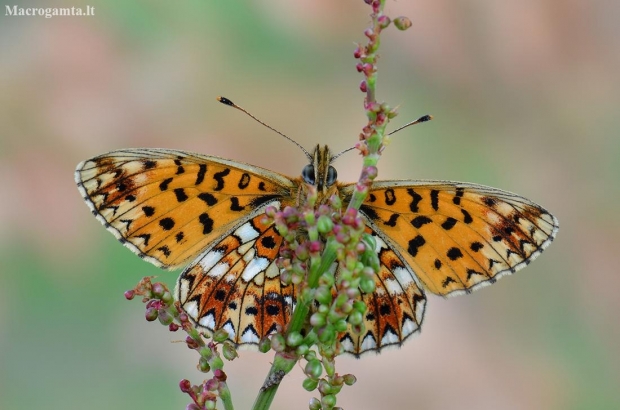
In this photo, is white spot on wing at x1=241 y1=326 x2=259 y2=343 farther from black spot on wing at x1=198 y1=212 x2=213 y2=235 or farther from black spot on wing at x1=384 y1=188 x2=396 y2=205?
black spot on wing at x1=384 y1=188 x2=396 y2=205

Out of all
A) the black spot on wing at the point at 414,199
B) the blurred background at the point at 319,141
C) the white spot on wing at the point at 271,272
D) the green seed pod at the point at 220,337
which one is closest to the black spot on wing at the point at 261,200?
the white spot on wing at the point at 271,272

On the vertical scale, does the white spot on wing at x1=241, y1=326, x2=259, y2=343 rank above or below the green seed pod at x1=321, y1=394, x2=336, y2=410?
above

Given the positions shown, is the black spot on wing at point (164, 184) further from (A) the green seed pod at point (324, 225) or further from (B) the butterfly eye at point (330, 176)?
(A) the green seed pod at point (324, 225)

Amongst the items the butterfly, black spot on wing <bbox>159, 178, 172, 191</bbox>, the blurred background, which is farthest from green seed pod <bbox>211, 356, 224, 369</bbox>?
the blurred background
